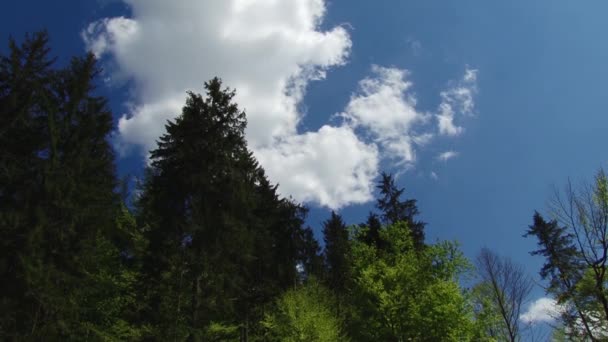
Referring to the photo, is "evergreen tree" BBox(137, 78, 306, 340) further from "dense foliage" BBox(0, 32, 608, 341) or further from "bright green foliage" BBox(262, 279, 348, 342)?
"bright green foliage" BBox(262, 279, 348, 342)

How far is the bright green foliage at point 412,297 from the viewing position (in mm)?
16844

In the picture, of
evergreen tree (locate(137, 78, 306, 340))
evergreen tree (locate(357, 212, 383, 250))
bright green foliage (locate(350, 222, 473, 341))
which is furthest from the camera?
evergreen tree (locate(357, 212, 383, 250))

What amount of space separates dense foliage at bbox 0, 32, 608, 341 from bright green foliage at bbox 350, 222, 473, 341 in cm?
6

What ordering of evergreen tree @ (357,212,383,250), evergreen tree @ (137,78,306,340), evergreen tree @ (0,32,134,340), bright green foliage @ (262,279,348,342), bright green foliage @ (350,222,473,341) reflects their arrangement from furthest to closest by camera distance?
evergreen tree @ (357,212,383,250) → bright green foliage @ (262,279,348,342) → bright green foliage @ (350,222,473,341) → evergreen tree @ (137,78,306,340) → evergreen tree @ (0,32,134,340)

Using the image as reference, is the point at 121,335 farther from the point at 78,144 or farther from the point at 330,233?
the point at 330,233

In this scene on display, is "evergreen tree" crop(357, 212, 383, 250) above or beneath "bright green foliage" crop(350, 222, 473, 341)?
above

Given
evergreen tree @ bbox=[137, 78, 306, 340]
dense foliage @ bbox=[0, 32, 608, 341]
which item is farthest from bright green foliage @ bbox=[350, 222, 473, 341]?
evergreen tree @ bbox=[137, 78, 306, 340]

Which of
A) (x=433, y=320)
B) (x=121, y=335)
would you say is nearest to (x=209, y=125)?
(x=121, y=335)

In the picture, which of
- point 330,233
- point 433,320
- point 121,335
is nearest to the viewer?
point 121,335

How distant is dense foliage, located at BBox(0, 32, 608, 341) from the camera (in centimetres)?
1219

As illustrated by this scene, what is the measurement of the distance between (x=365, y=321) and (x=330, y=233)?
719 inches

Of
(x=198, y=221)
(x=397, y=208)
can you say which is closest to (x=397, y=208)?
(x=397, y=208)

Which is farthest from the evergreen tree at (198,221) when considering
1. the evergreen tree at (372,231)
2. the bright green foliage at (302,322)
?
the evergreen tree at (372,231)

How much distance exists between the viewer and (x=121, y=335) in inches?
616
